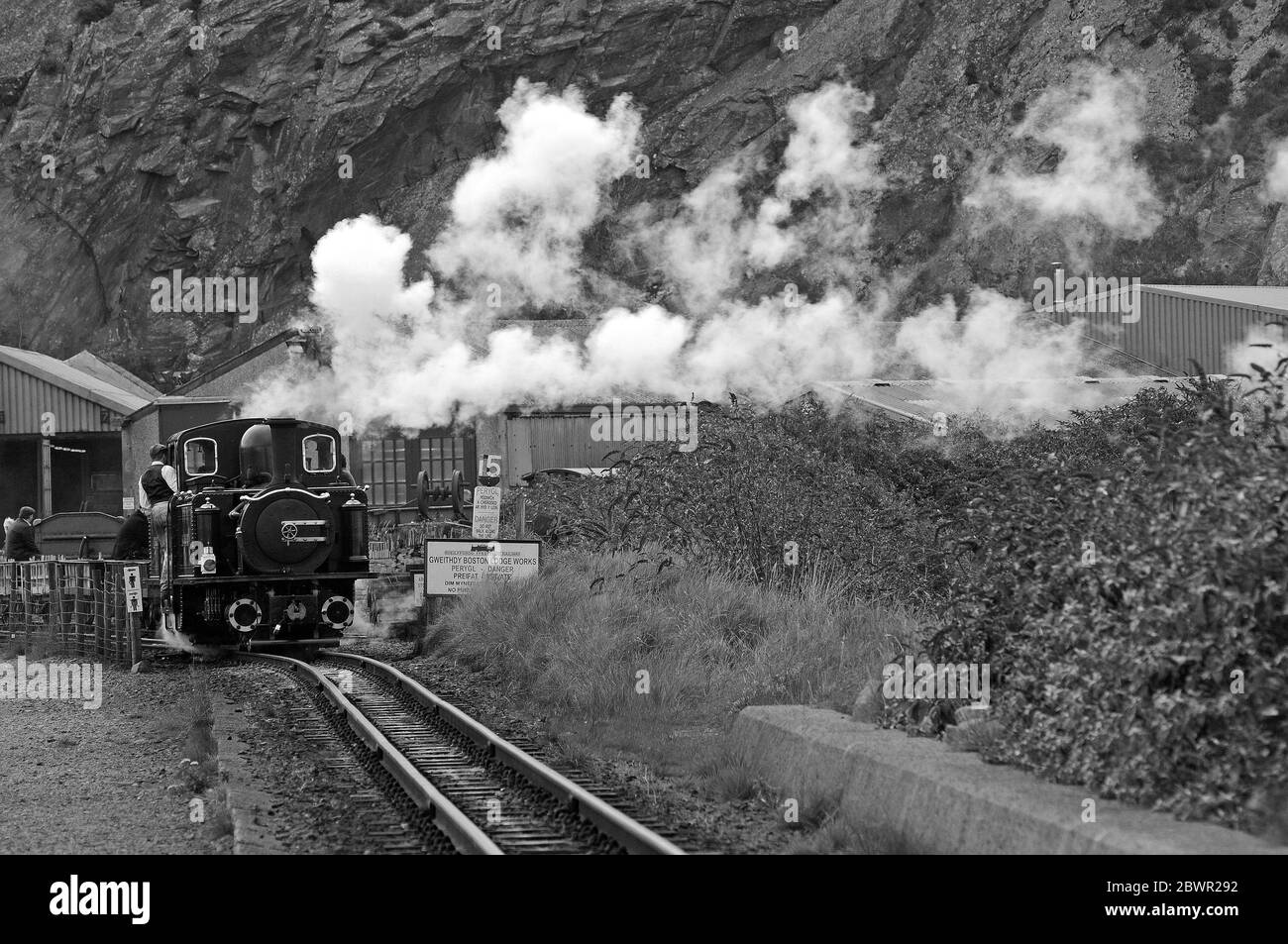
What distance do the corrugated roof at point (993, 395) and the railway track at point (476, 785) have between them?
20.3m

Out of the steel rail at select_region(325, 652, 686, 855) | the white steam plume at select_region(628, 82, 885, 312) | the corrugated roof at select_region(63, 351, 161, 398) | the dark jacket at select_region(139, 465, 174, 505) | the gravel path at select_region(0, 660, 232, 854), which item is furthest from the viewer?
the white steam plume at select_region(628, 82, 885, 312)

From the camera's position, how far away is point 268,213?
6594cm

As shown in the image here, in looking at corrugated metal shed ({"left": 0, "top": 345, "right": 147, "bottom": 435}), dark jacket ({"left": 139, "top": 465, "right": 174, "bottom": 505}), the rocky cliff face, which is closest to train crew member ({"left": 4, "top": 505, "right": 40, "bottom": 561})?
dark jacket ({"left": 139, "top": 465, "right": 174, "bottom": 505})

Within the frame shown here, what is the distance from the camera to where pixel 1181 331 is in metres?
42.1

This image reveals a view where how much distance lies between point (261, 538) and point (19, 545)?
7833 mm

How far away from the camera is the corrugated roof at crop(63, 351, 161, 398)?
56062mm

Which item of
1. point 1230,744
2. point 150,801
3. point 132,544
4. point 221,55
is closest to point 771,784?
point 1230,744

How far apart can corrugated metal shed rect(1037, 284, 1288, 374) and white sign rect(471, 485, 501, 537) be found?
27102 millimetres

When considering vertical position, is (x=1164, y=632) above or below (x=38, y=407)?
below

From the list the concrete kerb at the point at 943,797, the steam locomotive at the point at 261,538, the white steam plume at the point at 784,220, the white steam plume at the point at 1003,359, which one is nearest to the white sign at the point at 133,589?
the steam locomotive at the point at 261,538

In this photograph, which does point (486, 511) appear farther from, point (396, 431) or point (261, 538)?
point (396, 431)

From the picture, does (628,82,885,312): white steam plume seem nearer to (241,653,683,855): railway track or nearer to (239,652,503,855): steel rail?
(241,653,683,855): railway track

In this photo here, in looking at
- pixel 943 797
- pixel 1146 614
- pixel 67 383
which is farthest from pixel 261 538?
pixel 67 383
